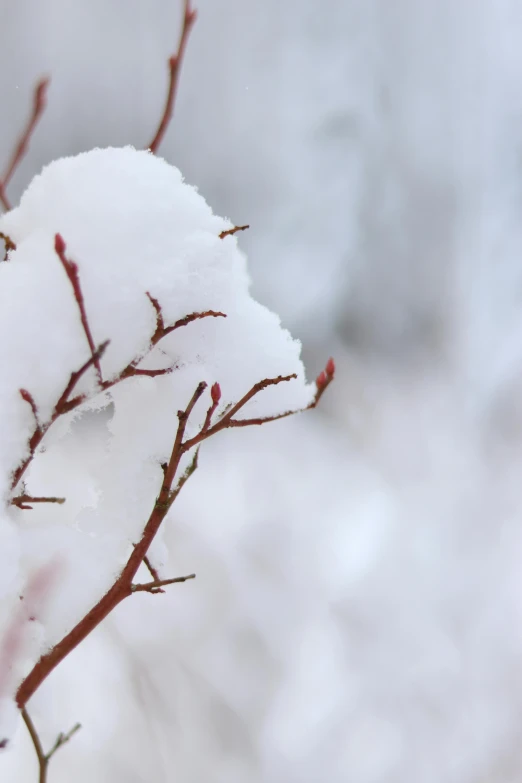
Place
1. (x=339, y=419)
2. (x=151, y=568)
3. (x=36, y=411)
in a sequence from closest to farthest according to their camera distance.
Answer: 1. (x=36, y=411)
2. (x=151, y=568)
3. (x=339, y=419)

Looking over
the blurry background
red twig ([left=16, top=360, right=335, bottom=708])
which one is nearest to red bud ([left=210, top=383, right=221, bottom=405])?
red twig ([left=16, top=360, right=335, bottom=708])

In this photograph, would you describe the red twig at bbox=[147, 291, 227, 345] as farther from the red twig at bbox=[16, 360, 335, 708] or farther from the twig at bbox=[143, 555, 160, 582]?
the twig at bbox=[143, 555, 160, 582]

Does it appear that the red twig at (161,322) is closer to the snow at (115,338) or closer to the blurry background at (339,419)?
the snow at (115,338)

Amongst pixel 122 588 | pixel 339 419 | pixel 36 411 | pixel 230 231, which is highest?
pixel 339 419

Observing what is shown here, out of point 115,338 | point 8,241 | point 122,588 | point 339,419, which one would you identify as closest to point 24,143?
point 8,241

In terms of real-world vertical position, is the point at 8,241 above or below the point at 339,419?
below

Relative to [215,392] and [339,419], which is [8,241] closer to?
[215,392]

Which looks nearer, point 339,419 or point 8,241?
point 8,241

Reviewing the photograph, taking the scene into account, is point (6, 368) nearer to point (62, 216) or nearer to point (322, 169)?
point (62, 216)
